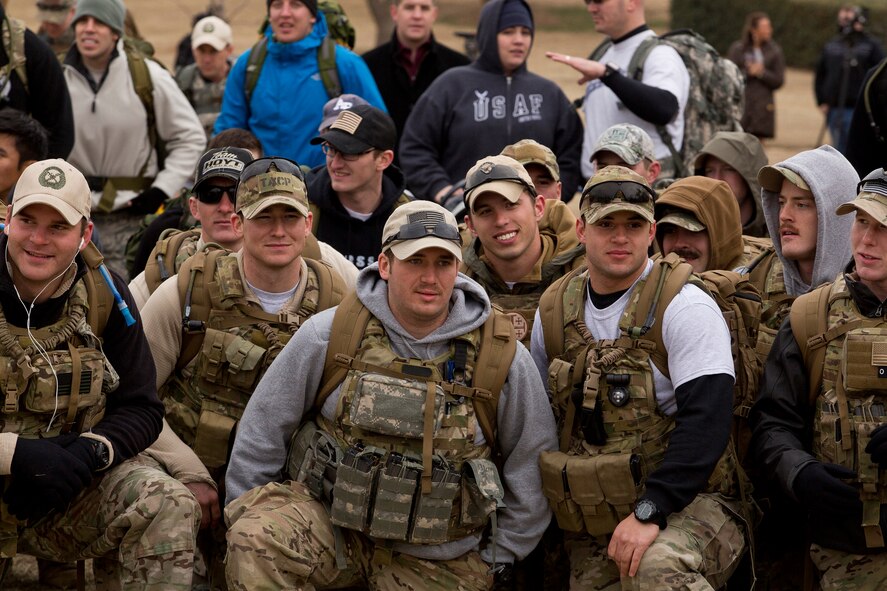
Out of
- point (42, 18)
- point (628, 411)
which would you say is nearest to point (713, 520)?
point (628, 411)

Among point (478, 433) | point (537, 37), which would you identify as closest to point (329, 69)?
point (478, 433)

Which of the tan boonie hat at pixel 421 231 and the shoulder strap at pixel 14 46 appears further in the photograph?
the shoulder strap at pixel 14 46

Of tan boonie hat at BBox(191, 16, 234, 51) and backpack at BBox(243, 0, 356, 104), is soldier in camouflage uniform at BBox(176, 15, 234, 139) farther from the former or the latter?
backpack at BBox(243, 0, 356, 104)

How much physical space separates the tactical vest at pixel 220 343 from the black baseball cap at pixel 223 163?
2.21ft

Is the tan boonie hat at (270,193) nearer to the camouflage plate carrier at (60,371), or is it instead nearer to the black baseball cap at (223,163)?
the black baseball cap at (223,163)

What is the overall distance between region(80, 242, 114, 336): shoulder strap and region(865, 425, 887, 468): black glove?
3.17m

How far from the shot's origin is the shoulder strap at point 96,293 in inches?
216

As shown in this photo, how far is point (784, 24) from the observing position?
103 ft

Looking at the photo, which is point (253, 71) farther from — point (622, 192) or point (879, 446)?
point (879, 446)

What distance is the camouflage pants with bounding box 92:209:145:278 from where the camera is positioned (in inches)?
349

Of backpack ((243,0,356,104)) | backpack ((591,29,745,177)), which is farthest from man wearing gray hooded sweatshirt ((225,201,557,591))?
backpack ((591,29,745,177))

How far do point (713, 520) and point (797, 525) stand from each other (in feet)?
2.86

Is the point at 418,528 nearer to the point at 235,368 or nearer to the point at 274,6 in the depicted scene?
the point at 235,368

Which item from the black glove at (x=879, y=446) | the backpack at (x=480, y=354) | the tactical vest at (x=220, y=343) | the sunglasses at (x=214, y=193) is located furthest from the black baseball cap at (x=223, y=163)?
the black glove at (x=879, y=446)
